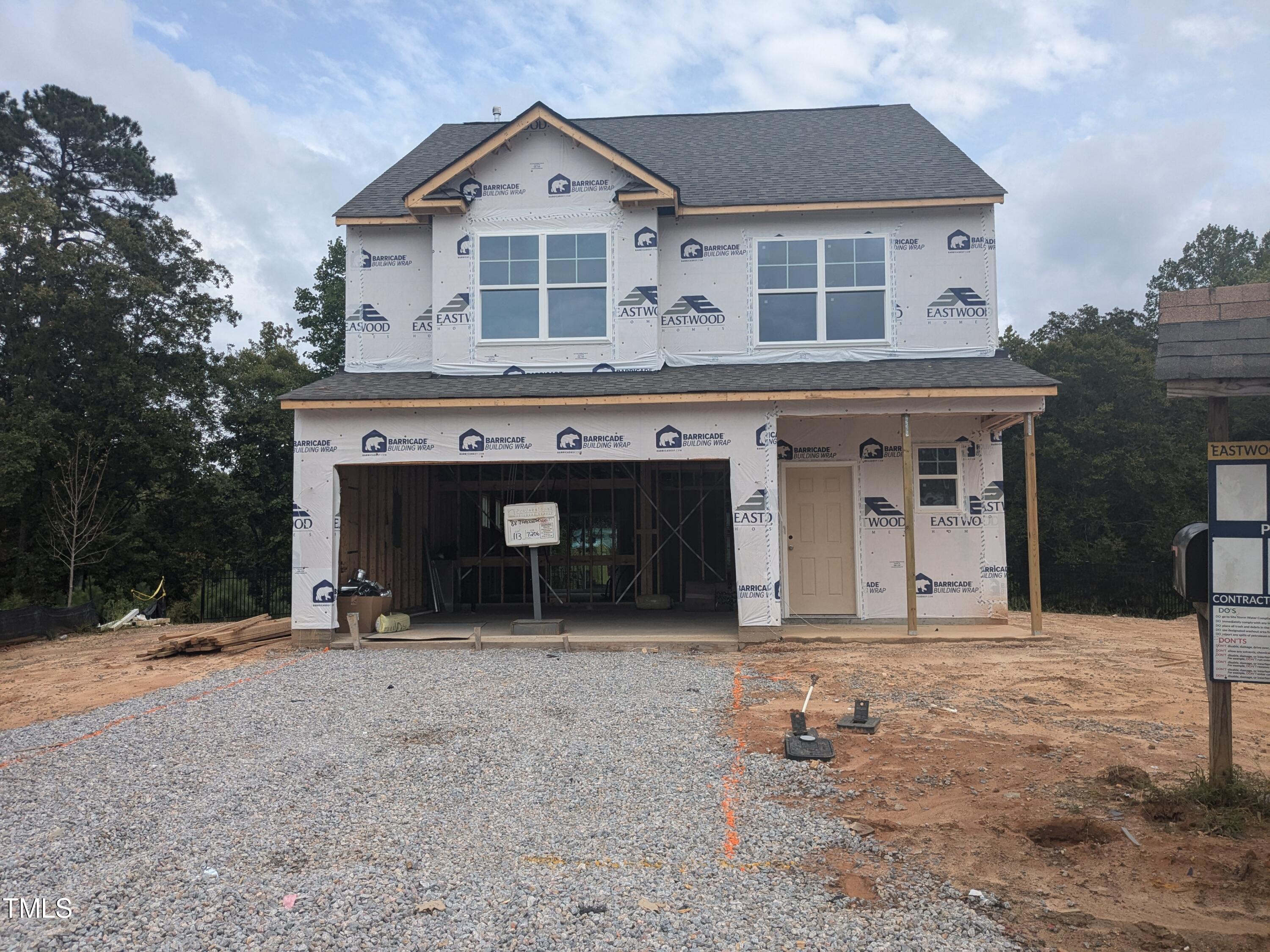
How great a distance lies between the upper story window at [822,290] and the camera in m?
12.3

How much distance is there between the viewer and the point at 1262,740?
6.11 metres

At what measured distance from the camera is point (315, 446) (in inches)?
453

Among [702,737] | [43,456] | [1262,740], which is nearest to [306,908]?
[702,737]

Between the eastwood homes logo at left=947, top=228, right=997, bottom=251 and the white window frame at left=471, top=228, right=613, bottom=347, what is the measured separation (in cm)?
510

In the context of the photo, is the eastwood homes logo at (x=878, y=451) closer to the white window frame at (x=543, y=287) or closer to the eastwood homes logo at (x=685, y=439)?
the eastwood homes logo at (x=685, y=439)

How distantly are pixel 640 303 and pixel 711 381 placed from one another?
5.69ft

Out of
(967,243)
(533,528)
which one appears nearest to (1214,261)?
(967,243)

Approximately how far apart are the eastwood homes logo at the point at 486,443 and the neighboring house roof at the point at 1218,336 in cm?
816

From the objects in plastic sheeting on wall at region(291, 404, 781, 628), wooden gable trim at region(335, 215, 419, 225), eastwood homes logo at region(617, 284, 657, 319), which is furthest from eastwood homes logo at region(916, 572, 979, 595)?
wooden gable trim at region(335, 215, 419, 225)

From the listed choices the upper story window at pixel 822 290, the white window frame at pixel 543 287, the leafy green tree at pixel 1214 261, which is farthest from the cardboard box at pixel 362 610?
the leafy green tree at pixel 1214 261

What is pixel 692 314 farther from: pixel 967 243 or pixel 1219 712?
pixel 1219 712

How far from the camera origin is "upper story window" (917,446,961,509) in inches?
486

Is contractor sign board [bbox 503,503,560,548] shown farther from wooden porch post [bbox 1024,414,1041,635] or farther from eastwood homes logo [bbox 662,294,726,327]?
wooden porch post [bbox 1024,414,1041,635]

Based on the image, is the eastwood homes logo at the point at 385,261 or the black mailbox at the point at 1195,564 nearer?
the black mailbox at the point at 1195,564
